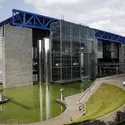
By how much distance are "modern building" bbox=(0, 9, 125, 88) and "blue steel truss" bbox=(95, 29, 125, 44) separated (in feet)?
46.4

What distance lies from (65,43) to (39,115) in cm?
2678

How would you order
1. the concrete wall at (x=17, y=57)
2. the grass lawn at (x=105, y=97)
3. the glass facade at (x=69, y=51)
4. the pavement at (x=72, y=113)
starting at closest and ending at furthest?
1. the pavement at (x=72, y=113)
2. the grass lawn at (x=105, y=97)
3. the concrete wall at (x=17, y=57)
4. the glass facade at (x=69, y=51)

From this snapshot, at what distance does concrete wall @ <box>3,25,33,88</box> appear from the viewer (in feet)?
125

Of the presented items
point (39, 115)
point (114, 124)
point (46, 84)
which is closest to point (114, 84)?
point (39, 115)

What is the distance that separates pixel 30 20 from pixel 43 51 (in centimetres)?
803

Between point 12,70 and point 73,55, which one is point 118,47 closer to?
point 73,55

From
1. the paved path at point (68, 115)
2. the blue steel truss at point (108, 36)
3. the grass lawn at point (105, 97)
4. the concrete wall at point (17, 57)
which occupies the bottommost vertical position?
the paved path at point (68, 115)

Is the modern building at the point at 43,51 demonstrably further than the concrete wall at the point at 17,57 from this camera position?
Yes

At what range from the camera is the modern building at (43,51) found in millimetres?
38719

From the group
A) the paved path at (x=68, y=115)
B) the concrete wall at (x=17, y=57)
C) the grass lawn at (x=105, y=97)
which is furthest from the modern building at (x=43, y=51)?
the paved path at (x=68, y=115)

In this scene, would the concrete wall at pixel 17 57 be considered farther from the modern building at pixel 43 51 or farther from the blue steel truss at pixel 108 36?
the blue steel truss at pixel 108 36

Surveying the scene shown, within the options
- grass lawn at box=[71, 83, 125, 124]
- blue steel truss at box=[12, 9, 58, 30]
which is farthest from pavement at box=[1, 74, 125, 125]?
blue steel truss at box=[12, 9, 58, 30]

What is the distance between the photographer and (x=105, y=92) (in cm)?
2214

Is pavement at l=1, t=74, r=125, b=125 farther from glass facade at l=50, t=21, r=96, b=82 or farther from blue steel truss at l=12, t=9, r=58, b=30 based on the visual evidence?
blue steel truss at l=12, t=9, r=58, b=30
